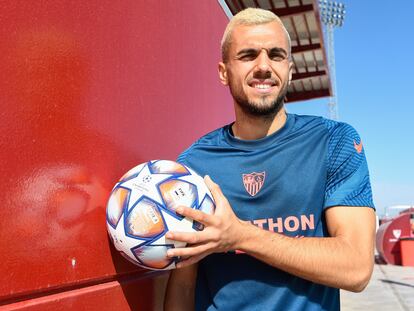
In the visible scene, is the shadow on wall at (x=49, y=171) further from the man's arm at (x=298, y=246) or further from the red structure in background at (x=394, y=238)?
the red structure in background at (x=394, y=238)

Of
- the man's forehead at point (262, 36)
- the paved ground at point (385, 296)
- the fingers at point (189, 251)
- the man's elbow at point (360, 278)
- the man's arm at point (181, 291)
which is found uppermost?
the man's forehead at point (262, 36)

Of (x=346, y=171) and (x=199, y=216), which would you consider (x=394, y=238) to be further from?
(x=199, y=216)

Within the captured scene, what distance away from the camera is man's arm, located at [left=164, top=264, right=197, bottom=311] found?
2375 mm

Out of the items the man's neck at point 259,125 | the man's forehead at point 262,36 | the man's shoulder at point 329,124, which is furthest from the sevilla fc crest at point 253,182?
the man's forehead at point 262,36

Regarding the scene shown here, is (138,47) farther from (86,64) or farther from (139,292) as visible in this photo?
(139,292)

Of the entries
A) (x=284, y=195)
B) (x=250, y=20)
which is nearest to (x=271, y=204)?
(x=284, y=195)

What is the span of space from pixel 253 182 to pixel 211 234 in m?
0.55

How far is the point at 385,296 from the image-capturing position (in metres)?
9.08

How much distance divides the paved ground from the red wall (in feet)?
20.5

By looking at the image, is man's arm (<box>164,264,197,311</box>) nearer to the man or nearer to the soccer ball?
the man

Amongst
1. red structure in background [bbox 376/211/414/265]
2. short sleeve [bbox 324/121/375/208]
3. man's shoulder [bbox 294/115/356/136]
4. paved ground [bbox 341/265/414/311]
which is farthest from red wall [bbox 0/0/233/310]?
red structure in background [bbox 376/211/414/265]

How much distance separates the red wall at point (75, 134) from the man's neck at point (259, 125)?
2.05ft

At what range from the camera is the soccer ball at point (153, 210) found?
1.82 m

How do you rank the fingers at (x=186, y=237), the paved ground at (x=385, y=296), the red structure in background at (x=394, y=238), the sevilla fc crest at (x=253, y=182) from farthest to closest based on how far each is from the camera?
the red structure in background at (x=394, y=238) → the paved ground at (x=385, y=296) → the sevilla fc crest at (x=253, y=182) → the fingers at (x=186, y=237)
